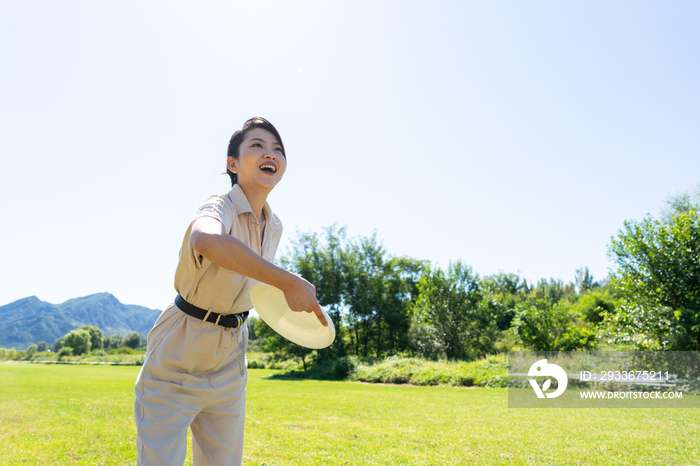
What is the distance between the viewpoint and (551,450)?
5.52 meters

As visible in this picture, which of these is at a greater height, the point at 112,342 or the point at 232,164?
the point at 232,164

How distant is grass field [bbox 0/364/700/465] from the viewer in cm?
512

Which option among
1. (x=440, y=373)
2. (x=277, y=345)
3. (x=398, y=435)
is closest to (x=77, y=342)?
(x=277, y=345)

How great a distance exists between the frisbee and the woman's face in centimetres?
58

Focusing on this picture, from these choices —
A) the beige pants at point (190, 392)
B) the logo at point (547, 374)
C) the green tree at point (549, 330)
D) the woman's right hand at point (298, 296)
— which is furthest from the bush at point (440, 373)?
the woman's right hand at point (298, 296)

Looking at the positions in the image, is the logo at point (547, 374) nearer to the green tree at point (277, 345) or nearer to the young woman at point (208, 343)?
the young woman at point (208, 343)

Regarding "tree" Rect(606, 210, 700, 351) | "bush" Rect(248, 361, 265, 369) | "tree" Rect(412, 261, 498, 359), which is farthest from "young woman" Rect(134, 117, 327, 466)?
"bush" Rect(248, 361, 265, 369)

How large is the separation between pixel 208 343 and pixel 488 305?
26.6m

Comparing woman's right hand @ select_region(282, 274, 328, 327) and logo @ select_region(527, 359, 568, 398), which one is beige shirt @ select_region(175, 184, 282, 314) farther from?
logo @ select_region(527, 359, 568, 398)

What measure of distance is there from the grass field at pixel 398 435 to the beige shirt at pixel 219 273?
3.78 metres

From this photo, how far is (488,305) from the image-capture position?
86.8ft

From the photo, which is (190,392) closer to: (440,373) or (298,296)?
(298,296)

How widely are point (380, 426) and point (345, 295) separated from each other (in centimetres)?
2947

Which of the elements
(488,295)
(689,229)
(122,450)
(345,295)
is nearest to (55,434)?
(122,450)
